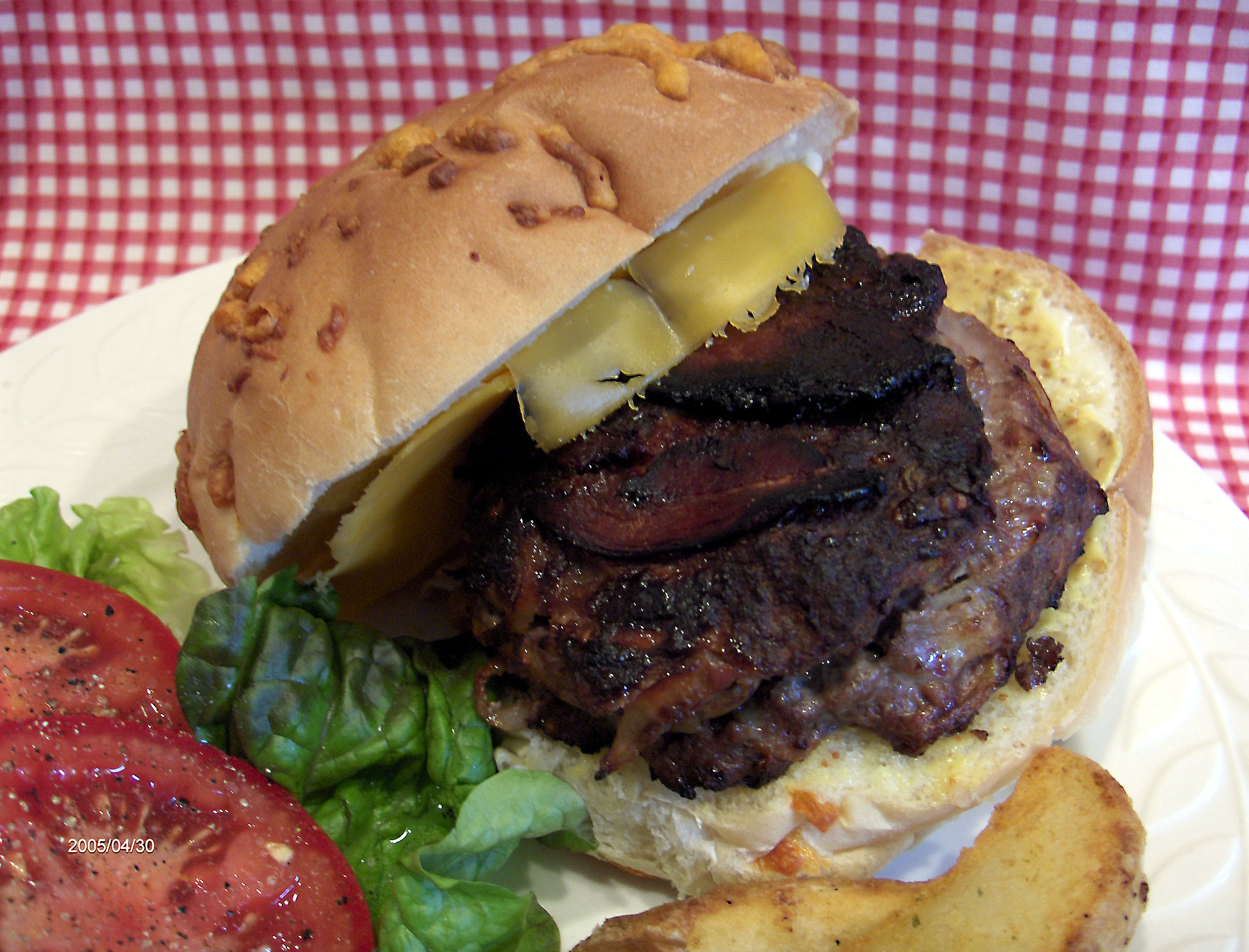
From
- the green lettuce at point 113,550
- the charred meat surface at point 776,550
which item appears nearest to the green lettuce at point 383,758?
the charred meat surface at point 776,550

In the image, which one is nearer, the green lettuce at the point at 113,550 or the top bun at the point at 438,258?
the top bun at the point at 438,258

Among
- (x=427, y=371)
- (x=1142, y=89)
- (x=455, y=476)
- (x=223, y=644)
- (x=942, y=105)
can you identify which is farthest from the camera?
(x=942, y=105)

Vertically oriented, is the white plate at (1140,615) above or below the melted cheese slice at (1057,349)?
below

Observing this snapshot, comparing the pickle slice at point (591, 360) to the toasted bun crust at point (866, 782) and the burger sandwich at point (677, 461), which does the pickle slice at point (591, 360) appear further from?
the toasted bun crust at point (866, 782)

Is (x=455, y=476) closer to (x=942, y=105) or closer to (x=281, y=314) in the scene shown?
(x=281, y=314)

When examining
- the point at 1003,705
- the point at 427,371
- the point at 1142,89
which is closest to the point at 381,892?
the point at 427,371
